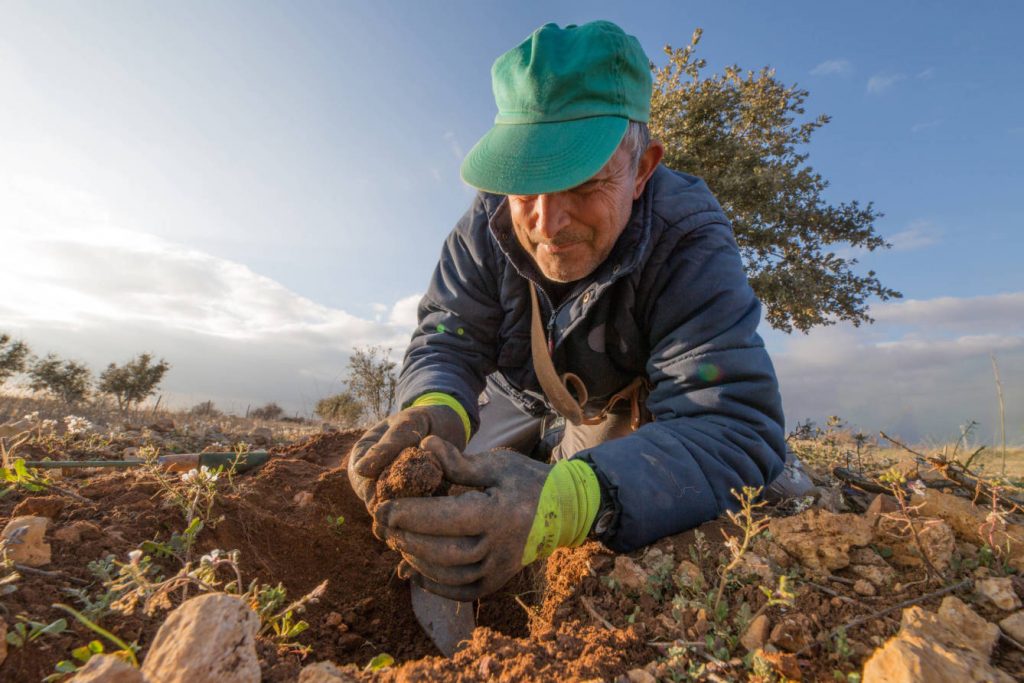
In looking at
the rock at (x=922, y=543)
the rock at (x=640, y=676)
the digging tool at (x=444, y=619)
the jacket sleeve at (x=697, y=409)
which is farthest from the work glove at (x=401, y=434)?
the rock at (x=922, y=543)

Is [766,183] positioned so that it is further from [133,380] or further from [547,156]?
[133,380]

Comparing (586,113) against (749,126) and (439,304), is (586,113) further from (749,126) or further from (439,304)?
(749,126)

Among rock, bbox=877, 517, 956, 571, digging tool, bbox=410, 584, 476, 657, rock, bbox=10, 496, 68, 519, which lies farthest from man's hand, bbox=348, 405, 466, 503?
rock, bbox=877, 517, 956, 571

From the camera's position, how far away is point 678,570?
1.64 m

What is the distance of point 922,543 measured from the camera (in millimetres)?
1564

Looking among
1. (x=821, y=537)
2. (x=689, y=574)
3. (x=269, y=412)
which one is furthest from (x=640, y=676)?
(x=269, y=412)

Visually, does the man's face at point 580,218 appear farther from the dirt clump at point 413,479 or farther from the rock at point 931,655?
the rock at point 931,655

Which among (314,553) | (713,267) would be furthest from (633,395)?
(314,553)

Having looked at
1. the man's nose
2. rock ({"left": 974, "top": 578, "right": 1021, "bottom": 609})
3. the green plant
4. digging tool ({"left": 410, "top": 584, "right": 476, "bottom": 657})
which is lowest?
digging tool ({"left": 410, "top": 584, "right": 476, "bottom": 657})

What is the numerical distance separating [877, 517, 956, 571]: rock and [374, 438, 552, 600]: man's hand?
1068 mm

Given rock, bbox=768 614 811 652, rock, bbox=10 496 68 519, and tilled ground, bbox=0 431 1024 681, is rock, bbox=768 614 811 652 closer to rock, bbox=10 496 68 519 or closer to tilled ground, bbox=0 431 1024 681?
tilled ground, bbox=0 431 1024 681

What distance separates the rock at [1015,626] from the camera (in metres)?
1.28

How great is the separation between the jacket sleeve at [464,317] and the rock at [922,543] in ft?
5.68

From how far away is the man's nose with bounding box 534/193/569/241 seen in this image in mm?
2148
